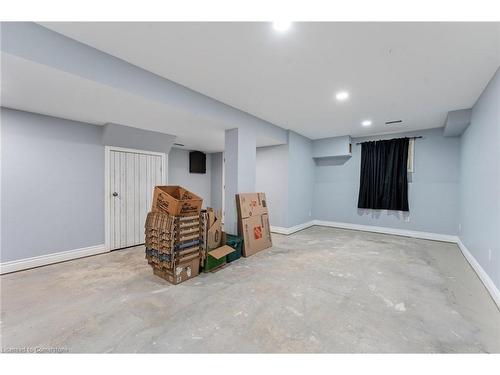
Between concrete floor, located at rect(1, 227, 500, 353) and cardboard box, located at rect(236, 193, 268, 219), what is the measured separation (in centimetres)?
82

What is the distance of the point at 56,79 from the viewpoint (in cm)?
198

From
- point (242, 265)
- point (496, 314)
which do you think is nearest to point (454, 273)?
point (496, 314)

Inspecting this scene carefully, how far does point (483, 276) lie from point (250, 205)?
3223 millimetres

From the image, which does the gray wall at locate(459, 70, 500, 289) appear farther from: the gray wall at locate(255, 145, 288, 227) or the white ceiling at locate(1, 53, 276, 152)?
the white ceiling at locate(1, 53, 276, 152)

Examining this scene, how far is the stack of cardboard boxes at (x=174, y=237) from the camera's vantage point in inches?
99.2

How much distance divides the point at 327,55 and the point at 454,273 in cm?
331

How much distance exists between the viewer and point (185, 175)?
6105 mm

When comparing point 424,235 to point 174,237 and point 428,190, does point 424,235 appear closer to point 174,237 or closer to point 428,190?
point 428,190

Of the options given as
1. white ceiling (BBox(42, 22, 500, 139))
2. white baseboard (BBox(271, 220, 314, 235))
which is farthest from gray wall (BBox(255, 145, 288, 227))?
white ceiling (BBox(42, 22, 500, 139))

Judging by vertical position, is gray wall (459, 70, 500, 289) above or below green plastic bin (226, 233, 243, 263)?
above

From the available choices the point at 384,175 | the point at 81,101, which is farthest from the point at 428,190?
the point at 81,101

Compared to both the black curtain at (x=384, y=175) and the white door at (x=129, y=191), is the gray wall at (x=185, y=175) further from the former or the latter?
the black curtain at (x=384, y=175)

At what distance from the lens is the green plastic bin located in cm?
328
